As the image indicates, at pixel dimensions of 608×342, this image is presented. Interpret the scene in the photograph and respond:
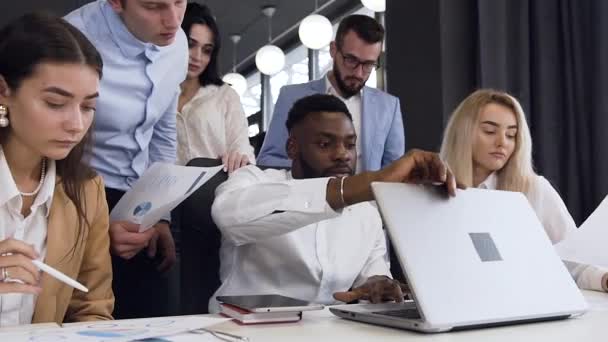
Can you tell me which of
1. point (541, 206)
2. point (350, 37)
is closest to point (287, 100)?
point (350, 37)

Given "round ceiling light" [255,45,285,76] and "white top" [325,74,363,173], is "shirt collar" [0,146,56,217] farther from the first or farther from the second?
"round ceiling light" [255,45,285,76]

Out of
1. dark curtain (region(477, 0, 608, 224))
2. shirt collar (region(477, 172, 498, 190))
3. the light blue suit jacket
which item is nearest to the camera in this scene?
shirt collar (region(477, 172, 498, 190))

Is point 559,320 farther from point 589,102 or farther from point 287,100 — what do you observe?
point 589,102

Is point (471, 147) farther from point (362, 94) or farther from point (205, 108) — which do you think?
point (205, 108)

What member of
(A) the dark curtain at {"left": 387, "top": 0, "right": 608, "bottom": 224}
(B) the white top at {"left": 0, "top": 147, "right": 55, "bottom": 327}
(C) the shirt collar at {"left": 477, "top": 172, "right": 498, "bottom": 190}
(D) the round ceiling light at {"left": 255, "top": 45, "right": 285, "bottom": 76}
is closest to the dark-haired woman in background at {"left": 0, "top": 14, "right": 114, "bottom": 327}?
(B) the white top at {"left": 0, "top": 147, "right": 55, "bottom": 327}

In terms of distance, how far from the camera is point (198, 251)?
151cm

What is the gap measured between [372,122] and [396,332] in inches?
66.1

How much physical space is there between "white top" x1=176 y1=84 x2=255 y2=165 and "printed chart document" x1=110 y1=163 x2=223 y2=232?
799 mm

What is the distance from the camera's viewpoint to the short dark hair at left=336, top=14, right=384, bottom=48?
8.21 ft

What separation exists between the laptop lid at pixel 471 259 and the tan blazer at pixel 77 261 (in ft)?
2.02

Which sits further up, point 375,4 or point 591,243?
point 375,4

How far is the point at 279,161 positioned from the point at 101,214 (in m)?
0.98

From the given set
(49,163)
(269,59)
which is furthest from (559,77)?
(269,59)

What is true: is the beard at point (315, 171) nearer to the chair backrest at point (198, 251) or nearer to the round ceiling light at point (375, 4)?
the chair backrest at point (198, 251)
